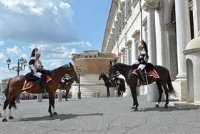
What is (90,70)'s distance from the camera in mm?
41875

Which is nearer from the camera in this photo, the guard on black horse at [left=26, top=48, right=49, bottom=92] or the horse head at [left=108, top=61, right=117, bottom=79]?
the guard on black horse at [left=26, top=48, right=49, bottom=92]

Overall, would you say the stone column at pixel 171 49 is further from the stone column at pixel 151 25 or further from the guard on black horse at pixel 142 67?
the guard on black horse at pixel 142 67

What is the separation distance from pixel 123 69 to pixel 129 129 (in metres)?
4.36

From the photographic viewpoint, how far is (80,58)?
4325 cm

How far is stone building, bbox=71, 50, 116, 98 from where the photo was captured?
129ft

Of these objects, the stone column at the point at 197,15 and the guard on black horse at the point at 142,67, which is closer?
the guard on black horse at the point at 142,67

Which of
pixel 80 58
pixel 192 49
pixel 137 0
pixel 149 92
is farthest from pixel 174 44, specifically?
pixel 80 58

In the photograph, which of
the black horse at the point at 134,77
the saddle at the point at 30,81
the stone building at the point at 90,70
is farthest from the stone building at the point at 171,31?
the stone building at the point at 90,70

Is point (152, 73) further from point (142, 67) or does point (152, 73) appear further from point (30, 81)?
point (30, 81)

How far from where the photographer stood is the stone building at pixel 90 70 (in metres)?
39.4

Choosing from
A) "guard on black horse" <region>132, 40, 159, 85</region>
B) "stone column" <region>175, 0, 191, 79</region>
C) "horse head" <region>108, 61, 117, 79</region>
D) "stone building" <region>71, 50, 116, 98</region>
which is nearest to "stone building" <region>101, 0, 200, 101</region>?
"stone column" <region>175, 0, 191, 79</region>

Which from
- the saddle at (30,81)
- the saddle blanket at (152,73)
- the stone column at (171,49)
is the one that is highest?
the stone column at (171,49)

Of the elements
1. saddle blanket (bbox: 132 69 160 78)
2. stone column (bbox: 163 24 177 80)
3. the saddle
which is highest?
stone column (bbox: 163 24 177 80)

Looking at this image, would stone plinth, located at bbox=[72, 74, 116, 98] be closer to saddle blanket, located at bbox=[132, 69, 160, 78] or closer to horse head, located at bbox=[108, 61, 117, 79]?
horse head, located at bbox=[108, 61, 117, 79]
